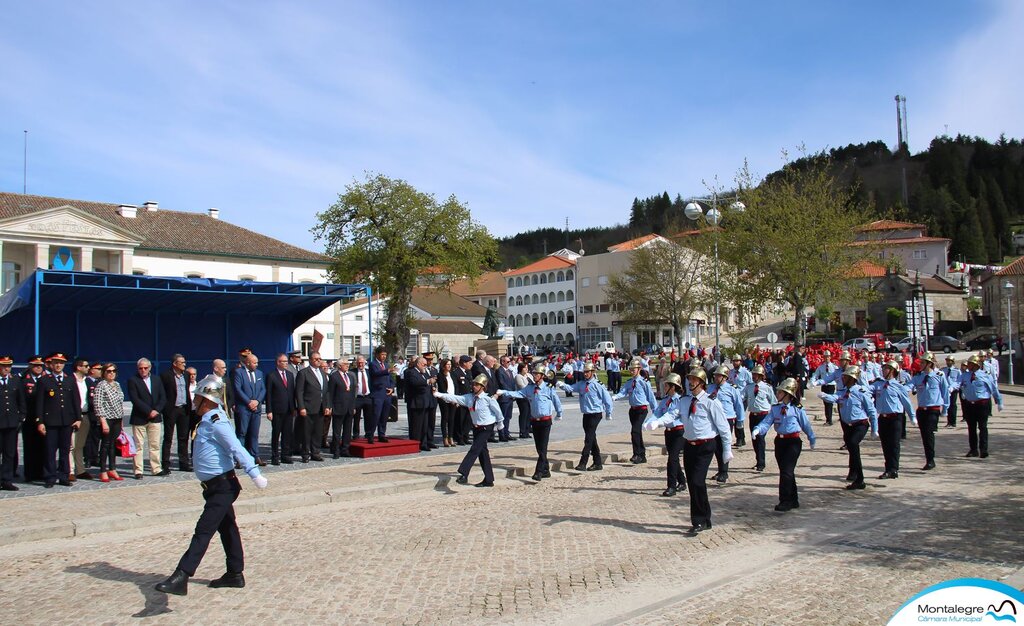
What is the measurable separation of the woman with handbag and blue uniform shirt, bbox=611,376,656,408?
8.28 meters

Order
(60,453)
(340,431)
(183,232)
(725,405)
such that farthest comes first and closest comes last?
(183,232) → (340,431) → (725,405) → (60,453)

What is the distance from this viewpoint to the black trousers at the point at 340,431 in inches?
558

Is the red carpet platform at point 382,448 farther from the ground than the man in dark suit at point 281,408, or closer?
closer

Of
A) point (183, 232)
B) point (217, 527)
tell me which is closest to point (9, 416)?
point (217, 527)

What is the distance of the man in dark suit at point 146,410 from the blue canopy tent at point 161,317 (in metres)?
6.27

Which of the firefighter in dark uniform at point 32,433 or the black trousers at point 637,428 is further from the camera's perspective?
the black trousers at point 637,428

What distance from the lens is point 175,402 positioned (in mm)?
12172

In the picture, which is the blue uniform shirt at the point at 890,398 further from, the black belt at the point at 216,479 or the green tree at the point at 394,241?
the green tree at the point at 394,241

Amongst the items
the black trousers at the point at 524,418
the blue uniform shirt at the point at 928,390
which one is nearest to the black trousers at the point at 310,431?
the black trousers at the point at 524,418

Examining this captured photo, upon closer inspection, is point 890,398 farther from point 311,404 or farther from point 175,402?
point 175,402

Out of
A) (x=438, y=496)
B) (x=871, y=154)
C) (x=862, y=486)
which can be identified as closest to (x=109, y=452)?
(x=438, y=496)

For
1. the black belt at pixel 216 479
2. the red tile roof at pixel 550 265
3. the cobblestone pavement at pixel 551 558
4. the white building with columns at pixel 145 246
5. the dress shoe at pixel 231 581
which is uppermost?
the red tile roof at pixel 550 265

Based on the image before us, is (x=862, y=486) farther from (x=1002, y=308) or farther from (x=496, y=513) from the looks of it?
(x=1002, y=308)

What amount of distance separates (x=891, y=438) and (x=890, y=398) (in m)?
0.64
